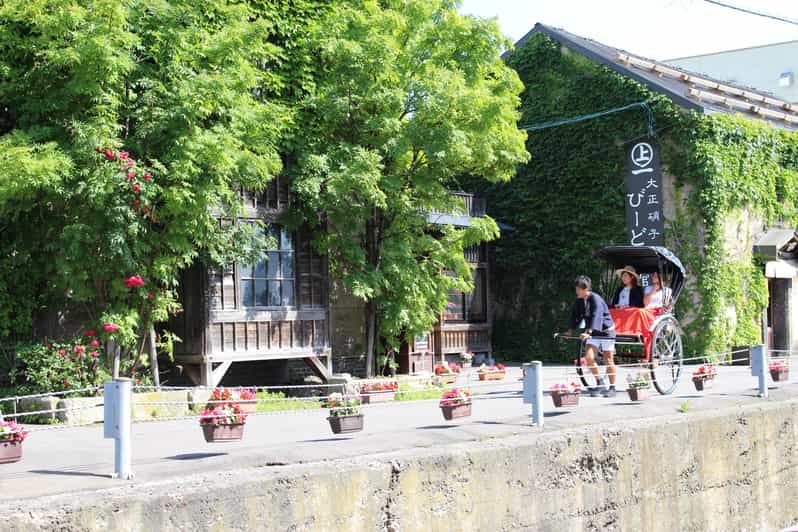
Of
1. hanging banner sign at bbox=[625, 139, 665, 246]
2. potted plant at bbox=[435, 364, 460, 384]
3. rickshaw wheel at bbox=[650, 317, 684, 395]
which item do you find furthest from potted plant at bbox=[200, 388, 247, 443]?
hanging banner sign at bbox=[625, 139, 665, 246]

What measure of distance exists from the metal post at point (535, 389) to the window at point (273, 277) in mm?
9854

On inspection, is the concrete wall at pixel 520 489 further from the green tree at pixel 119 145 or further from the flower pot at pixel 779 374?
the green tree at pixel 119 145

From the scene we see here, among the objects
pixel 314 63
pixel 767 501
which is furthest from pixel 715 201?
pixel 767 501

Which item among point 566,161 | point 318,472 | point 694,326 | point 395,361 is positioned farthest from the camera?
point 566,161

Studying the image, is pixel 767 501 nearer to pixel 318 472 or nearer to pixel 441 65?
pixel 318 472

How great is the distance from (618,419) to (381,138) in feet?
35.1

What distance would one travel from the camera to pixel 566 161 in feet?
84.7

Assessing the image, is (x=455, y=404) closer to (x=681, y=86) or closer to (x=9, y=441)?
(x=9, y=441)

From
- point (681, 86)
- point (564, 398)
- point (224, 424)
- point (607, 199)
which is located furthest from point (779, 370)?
point (681, 86)

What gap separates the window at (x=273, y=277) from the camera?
18156mm

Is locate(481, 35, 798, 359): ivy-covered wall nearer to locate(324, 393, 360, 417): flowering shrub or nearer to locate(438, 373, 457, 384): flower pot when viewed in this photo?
locate(438, 373, 457, 384): flower pot

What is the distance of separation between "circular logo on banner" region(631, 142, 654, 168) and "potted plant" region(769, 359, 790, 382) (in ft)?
37.1

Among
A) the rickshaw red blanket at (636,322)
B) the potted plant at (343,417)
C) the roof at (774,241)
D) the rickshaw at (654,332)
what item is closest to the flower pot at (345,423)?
the potted plant at (343,417)

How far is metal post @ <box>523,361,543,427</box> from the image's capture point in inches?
330
